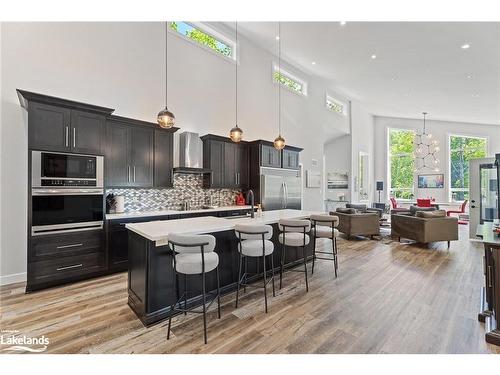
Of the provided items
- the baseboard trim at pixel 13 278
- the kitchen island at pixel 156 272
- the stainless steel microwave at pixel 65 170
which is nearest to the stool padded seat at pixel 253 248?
the kitchen island at pixel 156 272

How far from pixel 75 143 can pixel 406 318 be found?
489cm

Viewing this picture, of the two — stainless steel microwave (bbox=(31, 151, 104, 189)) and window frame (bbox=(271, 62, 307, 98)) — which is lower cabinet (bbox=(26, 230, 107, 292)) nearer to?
stainless steel microwave (bbox=(31, 151, 104, 189))

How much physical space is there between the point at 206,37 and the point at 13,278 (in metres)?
6.16

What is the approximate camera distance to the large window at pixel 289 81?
7.78 meters

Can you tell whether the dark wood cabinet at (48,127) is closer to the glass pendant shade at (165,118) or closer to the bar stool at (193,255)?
the glass pendant shade at (165,118)

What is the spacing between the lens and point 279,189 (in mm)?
6555

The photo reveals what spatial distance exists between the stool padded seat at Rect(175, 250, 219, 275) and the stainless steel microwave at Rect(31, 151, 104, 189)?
87.4 inches

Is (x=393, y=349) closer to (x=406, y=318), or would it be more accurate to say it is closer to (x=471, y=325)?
(x=406, y=318)

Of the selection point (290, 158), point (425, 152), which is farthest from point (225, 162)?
point (425, 152)

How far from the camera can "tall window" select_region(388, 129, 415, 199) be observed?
41.0ft

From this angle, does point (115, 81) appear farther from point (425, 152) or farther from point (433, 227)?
point (425, 152)

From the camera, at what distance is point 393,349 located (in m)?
2.12

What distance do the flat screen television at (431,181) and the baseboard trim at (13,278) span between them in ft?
48.7
